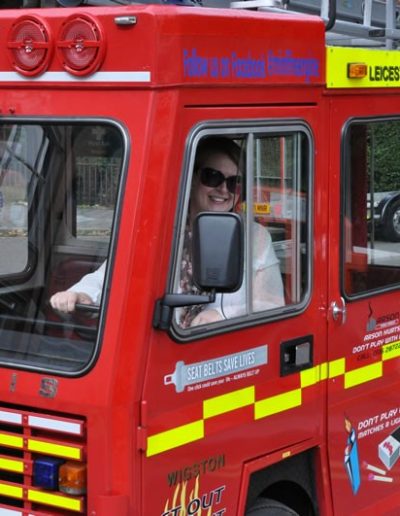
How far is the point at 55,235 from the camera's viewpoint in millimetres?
3508

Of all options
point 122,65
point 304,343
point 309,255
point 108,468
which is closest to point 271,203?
point 309,255

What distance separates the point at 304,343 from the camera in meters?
3.76

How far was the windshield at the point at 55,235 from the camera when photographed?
325 cm

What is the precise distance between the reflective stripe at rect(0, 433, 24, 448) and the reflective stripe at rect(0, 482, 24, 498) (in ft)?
0.47

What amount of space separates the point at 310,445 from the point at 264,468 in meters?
0.26

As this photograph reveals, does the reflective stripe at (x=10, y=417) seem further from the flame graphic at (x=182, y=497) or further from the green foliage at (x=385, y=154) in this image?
the green foliage at (x=385, y=154)

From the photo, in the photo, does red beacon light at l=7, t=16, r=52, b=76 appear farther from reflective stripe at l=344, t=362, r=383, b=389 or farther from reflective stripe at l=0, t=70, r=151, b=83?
reflective stripe at l=344, t=362, r=383, b=389

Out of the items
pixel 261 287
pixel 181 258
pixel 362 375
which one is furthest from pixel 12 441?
pixel 362 375

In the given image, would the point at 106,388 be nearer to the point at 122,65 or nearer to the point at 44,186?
the point at 44,186

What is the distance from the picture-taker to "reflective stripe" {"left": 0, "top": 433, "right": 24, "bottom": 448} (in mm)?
3227

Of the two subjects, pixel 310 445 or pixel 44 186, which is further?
pixel 310 445

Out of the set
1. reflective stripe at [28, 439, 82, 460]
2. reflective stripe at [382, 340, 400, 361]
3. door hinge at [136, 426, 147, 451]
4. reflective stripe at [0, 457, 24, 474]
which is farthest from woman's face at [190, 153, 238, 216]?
reflective stripe at [382, 340, 400, 361]

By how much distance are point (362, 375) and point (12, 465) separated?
160 cm

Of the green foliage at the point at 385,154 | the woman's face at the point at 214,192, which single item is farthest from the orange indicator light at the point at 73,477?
the green foliage at the point at 385,154
